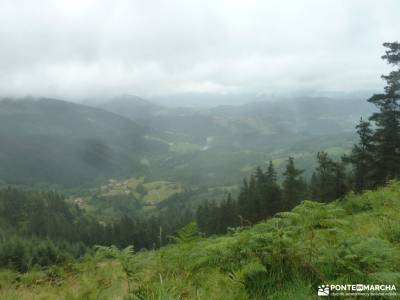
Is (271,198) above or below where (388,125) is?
below

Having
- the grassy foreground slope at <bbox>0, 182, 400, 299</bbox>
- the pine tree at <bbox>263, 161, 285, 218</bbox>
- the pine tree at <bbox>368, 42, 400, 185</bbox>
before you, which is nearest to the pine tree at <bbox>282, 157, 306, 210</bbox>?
the pine tree at <bbox>263, 161, 285, 218</bbox>

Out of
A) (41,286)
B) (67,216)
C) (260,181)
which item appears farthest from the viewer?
(67,216)

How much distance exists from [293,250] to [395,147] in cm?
3192

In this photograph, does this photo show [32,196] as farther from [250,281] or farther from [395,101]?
[250,281]

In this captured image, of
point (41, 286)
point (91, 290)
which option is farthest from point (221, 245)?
point (41, 286)

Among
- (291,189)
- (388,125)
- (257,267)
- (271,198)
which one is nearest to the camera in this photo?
(257,267)

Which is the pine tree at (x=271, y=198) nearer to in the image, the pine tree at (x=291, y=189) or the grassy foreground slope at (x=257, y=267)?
the pine tree at (x=291, y=189)

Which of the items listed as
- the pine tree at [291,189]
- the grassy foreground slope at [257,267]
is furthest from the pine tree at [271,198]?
A: the grassy foreground slope at [257,267]

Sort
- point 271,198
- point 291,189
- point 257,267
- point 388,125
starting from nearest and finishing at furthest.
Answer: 1. point 257,267
2. point 388,125
3. point 291,189
4. point 271,198

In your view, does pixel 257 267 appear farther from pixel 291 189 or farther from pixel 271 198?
pixel 271 198

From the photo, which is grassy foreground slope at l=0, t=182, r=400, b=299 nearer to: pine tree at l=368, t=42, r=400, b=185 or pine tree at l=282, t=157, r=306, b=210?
pine tree at l=368, t=42, r=400, b=185

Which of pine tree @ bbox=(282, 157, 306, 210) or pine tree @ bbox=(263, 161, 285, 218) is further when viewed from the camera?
pine tree @ bbox=(263, 161, 285, 218)

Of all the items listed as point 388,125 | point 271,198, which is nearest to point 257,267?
point 388,125

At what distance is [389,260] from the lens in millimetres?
4039
